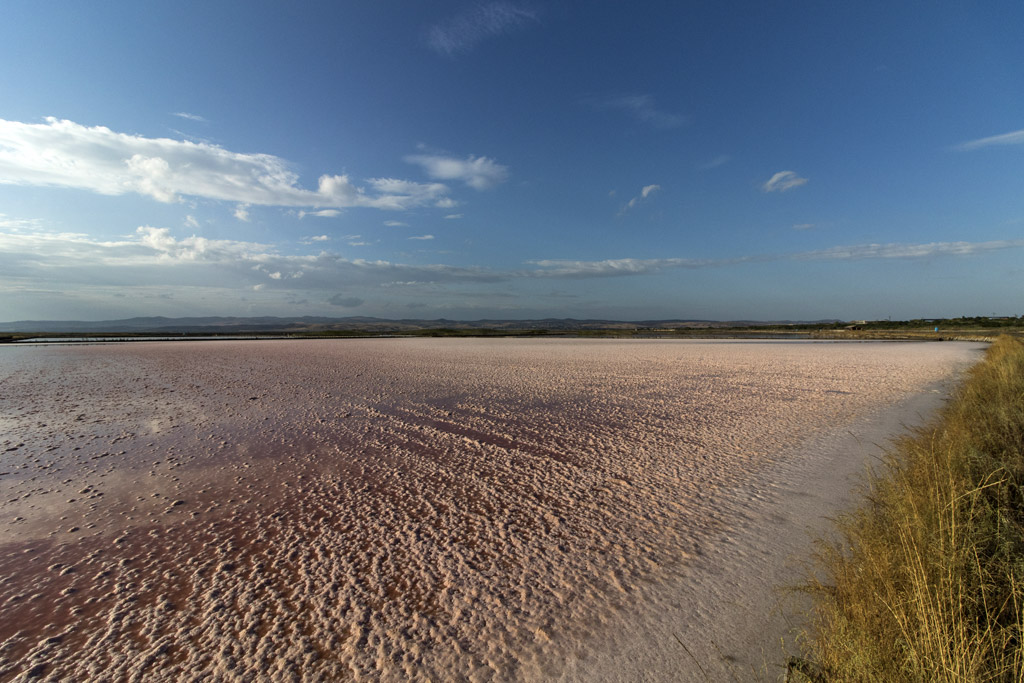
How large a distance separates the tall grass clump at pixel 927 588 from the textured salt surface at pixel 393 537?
0.65 metres

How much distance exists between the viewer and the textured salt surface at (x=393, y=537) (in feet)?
10.2

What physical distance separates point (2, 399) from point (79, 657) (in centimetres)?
1533

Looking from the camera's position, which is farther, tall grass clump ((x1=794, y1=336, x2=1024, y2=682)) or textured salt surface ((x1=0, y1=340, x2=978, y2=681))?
textured salt surface ((x1=0, y1=340, x2=978, y2=681))

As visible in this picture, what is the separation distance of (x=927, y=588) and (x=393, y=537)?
4.17 meters

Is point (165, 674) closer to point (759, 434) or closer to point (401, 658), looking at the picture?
point (401, 658)

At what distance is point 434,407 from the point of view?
1147cm

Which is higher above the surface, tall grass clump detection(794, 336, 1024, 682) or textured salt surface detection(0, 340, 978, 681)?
tall grass clump detection(794, 336, 1024, 682)

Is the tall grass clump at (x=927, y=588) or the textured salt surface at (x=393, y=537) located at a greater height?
the tall grass clump at (x=927, y=588)

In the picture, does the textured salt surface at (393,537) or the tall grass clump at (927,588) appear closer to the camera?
the tall grass clump at (927,588)

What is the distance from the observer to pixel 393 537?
4691 mm

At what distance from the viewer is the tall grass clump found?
2.25 m

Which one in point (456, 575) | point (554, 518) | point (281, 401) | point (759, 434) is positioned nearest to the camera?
point (456, 575)

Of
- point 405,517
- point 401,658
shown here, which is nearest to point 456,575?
point 401,658

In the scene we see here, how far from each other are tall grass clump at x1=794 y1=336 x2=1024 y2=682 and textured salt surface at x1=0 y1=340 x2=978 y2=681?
653 mm
